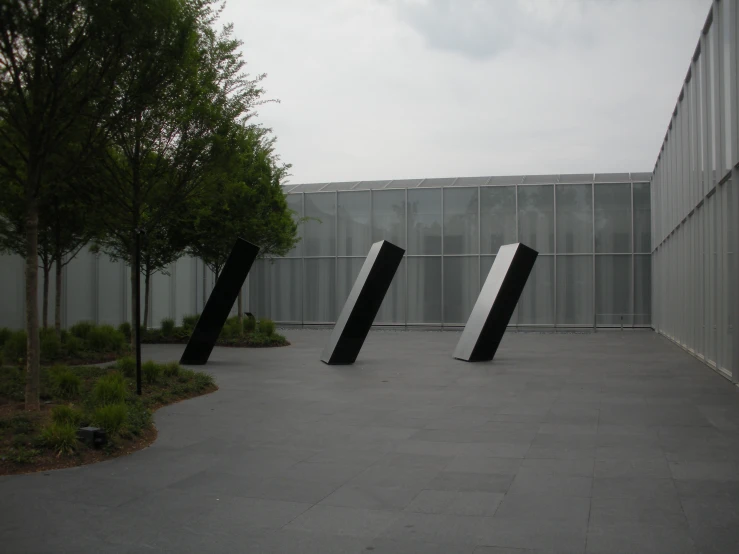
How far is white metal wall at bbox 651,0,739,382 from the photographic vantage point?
12.7 metres

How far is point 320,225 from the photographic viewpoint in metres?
33.9

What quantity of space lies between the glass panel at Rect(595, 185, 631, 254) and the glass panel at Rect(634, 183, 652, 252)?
12.6 inches

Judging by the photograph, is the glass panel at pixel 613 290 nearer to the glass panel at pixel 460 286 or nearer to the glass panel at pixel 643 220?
the glass panel at pixel 643 220

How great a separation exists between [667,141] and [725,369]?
12529 millimetres

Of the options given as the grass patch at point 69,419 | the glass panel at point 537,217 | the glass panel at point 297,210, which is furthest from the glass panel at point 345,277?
the grass patch at point 69,419

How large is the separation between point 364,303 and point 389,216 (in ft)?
55.3

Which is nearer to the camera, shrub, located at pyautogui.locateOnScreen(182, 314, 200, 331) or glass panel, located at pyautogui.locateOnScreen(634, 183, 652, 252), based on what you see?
shrub, located at pyautogui.locateOnScreen(182, 314, 200, 331)

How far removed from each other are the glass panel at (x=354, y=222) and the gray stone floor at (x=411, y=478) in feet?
69.4

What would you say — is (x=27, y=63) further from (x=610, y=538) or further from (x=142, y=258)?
(x=142, y=258)

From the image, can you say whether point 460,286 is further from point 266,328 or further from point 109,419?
point 109,419

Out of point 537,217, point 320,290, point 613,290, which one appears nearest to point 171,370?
point 320,290

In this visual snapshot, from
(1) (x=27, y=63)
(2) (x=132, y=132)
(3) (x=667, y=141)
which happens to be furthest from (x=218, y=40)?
(3) (x=667, y=141)

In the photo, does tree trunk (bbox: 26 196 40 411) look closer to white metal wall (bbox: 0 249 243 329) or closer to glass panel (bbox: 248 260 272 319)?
white metal wall (bbox: 0 249 243 329)

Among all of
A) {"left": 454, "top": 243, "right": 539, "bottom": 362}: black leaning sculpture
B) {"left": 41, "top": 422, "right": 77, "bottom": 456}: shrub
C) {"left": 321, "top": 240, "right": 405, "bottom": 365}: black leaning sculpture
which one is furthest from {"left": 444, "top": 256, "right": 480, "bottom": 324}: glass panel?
{"left": 41, "top": 422, "right": 77, "bottom": 456}: shrub
